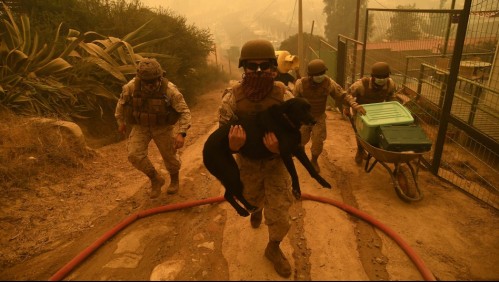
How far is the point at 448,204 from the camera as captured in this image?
423 centimetres

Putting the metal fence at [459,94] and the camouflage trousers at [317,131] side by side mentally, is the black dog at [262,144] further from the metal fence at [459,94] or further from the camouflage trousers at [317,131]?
the metal fence at [459,94]

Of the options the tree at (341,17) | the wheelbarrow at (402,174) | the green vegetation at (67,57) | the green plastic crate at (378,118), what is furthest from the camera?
the tree at (341,17)

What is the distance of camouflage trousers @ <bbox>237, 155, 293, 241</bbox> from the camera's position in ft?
9.47

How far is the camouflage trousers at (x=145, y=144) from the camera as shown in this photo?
13.8ft

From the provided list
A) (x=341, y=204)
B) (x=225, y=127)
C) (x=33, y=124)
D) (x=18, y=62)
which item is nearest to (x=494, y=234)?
(x=341, y=204)

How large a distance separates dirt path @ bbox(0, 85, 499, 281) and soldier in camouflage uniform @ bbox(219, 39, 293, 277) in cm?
41

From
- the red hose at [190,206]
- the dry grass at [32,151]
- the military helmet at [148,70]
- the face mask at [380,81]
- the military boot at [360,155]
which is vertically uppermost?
the military helmet at [148,70]

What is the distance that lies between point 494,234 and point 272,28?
100 meters

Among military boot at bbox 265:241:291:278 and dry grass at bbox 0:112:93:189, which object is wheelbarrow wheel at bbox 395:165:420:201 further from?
dry grass at bbox 0:112:93:189

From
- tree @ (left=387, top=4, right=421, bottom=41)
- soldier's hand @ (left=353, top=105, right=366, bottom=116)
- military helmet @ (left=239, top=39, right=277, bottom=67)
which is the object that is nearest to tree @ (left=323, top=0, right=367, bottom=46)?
tree @ (left=387, top=4, right=421, bottom=41)

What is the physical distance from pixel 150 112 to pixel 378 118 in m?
2.93

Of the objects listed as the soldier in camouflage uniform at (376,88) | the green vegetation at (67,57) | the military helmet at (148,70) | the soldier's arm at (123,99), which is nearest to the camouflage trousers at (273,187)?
the military helmet at (148,70)

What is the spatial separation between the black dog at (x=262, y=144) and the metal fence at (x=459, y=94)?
2.98 m

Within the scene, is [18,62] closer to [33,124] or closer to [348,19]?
[33,124]
